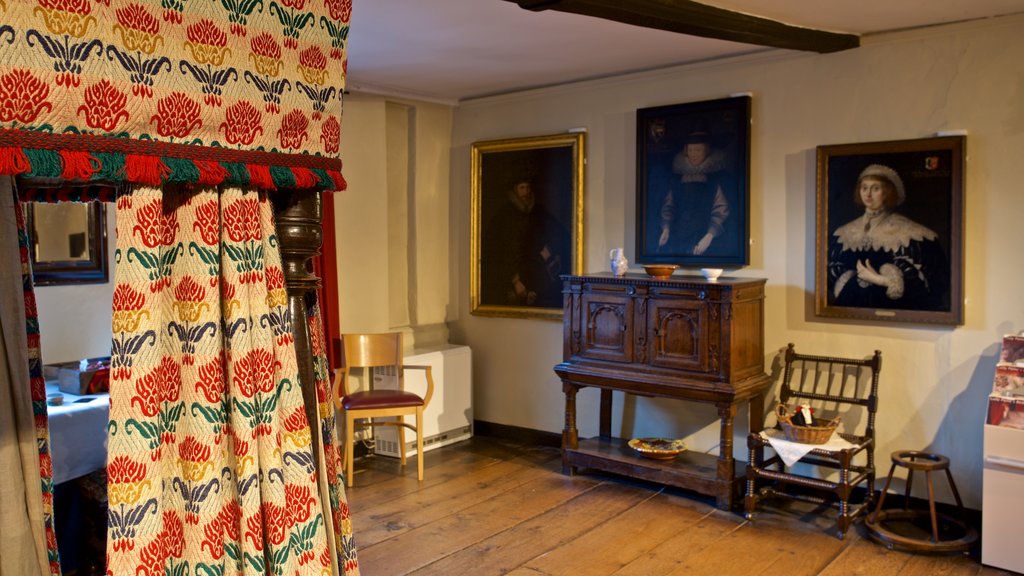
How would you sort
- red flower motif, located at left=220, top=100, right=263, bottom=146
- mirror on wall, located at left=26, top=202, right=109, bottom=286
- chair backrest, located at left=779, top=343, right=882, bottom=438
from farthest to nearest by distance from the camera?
1. chair backrest, located at left=779, top=343, right=882, bottom=438
2. mirror on wall, located at left=26, top=202, right=109, bottom=286
3. red flower motif, located at left=220, top=100, right=263, bottom=146

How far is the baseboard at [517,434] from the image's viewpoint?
20.4ft

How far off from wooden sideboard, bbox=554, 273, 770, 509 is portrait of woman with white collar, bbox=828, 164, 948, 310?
471 millimetres

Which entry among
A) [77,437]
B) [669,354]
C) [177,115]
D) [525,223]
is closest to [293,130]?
[177,115]

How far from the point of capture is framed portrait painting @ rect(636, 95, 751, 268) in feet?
17.0

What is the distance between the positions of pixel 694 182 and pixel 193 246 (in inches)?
174

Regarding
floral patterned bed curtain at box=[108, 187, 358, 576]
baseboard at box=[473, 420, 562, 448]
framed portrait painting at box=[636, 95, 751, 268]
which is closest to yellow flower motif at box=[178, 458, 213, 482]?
floral patterned bed curtain at box=[108, 187, 358, 576]

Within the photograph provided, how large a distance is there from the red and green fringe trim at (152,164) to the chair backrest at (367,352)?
432 cm

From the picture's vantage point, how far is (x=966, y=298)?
450cm

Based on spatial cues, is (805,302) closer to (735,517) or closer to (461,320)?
(735,517)

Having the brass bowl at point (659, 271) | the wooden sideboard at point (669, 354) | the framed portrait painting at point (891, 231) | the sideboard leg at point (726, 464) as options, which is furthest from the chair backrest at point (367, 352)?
the framed portrait painting at point (891, 231)

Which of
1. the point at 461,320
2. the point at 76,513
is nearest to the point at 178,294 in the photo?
the point at 76,513

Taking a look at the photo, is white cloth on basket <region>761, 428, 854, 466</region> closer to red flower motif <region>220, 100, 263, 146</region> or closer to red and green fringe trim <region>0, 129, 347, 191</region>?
red and green fringe trim <region>0, 129, 347, 191</region>

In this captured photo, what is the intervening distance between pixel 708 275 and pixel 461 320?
2386 millimetres

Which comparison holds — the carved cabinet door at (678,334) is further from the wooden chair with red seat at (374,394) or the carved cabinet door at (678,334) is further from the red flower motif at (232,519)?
the red flower motif at (232,519)
